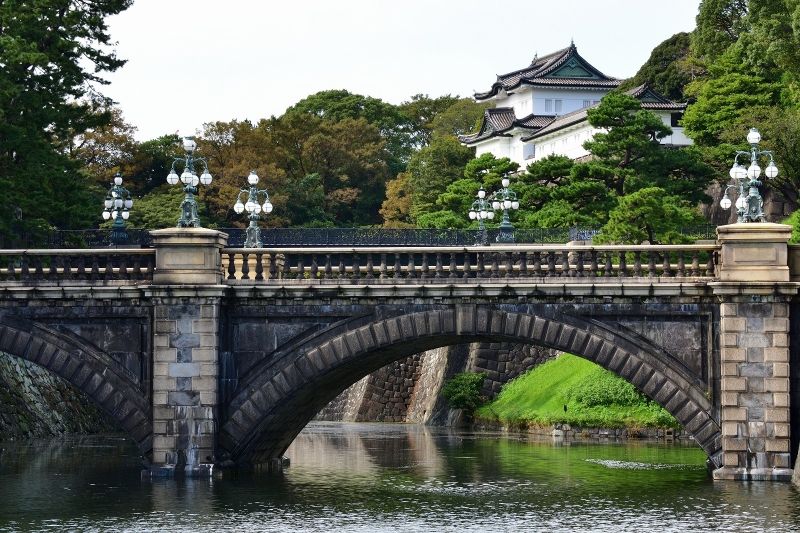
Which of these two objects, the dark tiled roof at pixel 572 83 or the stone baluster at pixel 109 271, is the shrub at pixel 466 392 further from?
the dark tiled roof at pixel 572 83

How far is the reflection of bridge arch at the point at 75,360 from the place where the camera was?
42.7m

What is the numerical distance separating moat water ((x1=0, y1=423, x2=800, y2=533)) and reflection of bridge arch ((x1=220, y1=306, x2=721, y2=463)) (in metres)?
1.62

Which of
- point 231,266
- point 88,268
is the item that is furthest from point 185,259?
point 88,268

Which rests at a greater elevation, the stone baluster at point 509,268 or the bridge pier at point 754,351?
the stone baluster at point 509,268

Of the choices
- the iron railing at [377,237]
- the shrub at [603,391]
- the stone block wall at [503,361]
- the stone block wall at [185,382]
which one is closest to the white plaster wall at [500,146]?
the iron railing at [377,237]

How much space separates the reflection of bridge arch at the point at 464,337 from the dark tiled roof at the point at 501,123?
7615 centimetres

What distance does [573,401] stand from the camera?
65.8m

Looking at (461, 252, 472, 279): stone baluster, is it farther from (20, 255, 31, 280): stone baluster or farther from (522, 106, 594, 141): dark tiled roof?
(522, 106, 594, 141): dark tiled roof

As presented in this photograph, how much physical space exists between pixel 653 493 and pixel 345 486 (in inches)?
331

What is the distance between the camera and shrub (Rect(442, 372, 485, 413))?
74500mm

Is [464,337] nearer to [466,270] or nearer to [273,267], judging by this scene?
[466,270]

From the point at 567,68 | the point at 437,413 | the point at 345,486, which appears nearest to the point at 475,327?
A: the point at 345,486

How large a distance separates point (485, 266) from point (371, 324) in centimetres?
330

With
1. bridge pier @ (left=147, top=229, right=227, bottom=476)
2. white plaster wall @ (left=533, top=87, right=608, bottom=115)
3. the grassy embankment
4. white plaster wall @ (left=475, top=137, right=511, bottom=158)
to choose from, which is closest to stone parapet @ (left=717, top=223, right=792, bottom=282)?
bridge pier @ (left=147, top=229, right=227, bottom=476)
